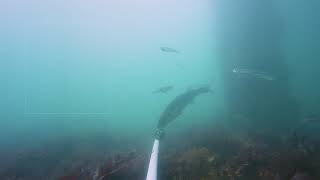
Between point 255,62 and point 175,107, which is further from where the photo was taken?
point 255,62

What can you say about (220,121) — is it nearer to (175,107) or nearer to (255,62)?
(255,62)

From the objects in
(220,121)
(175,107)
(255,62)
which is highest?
(255,62)

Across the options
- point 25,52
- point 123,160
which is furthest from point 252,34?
point 25,52

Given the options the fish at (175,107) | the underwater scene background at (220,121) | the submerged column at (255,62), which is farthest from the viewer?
the submerged column at (255,62)

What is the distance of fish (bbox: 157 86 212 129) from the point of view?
14523 mm

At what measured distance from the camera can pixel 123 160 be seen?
9.01 meters

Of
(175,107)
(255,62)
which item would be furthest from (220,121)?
(175,107)

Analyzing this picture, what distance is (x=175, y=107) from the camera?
584 inches

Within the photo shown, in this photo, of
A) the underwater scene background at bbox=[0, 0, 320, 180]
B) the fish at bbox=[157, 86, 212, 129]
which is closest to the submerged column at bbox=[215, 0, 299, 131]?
the underwater scene background at bbox=[0, 0, 320, 180]

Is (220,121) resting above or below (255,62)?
below

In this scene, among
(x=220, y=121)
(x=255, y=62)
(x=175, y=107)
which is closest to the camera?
(x=175, y=107)

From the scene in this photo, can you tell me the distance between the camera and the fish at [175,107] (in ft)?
47.6

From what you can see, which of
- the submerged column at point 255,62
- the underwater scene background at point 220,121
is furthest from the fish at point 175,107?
the submerged column at point 255,62

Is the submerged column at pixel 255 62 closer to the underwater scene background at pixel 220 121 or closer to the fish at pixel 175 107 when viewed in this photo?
the underwater scene background at pixel 220 121
